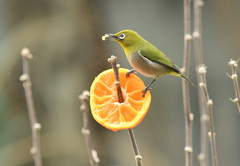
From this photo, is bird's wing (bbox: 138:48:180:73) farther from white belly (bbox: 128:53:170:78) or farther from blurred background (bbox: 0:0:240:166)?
blurred background (bbox: 0:0:240:166)

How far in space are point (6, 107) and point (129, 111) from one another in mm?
1126

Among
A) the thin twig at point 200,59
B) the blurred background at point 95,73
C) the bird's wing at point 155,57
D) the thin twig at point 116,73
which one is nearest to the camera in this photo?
the thin twig at point 116,73

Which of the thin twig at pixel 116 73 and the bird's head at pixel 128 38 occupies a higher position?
the bird's head at pixel 128 38

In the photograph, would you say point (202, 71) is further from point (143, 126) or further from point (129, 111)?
point (143, 126)

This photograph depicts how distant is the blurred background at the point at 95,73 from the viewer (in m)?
1.58

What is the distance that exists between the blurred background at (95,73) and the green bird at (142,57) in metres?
0.94

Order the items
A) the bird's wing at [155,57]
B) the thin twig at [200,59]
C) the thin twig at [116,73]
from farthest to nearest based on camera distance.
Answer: the thin twig at [200,59] < the bird's wing at [155,57] < the thin twig at [116,73]

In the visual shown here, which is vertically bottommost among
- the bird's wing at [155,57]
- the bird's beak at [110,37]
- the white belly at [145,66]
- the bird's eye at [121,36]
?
the white belly at [145,66]

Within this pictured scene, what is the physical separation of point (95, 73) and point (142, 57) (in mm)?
1066

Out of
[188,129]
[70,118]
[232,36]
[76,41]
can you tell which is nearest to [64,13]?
[76,41]

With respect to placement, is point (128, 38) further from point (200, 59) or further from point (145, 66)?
point (200, 59)

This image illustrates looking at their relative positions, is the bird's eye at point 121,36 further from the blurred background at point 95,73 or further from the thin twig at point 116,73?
the blurred background at point 95,73

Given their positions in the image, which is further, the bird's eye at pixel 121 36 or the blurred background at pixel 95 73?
the blurred background at pixel 95 73

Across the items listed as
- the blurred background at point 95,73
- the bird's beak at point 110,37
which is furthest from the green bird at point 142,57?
the blurred background at point 95,73
